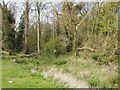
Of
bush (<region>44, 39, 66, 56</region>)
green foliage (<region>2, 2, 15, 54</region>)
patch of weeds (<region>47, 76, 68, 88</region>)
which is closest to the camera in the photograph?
patch of weeds (<region>47, 76, 68, 88</region>)

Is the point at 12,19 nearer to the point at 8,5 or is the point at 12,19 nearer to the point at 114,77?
the point at 8,5

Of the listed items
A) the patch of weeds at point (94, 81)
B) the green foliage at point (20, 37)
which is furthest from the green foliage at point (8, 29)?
the patch of weeds at point (94, 81)

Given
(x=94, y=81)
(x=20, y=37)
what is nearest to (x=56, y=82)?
(x=94, y=81)

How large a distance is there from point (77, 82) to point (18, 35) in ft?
25.6

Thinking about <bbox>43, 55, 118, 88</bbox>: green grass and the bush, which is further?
the bush

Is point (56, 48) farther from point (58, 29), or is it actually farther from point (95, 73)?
point (95, 73)

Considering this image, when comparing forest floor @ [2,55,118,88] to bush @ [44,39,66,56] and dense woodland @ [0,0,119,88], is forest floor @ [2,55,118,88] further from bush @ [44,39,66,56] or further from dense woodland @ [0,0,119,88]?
bush @ [44,39,66,56]

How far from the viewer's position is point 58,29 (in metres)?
12.3

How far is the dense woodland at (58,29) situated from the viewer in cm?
650

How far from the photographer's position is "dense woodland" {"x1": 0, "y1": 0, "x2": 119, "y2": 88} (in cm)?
650

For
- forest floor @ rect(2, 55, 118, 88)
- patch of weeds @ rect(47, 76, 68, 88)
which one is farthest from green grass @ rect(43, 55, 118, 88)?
patch of weeds @ rect(47, 76, 68, 88)

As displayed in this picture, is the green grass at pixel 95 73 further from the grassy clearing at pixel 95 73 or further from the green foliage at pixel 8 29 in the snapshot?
the green foliage at pixel 8 29

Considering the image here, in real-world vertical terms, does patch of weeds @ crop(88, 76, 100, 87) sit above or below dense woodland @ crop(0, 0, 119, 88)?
below

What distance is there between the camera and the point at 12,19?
11711 mm
